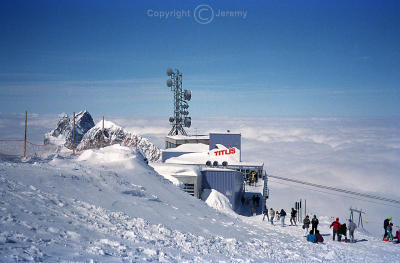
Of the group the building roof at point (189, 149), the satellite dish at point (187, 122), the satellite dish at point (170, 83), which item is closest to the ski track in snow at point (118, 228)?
the building roof at point (189, 149)

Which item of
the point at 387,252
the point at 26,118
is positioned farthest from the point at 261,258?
the point at 26,118

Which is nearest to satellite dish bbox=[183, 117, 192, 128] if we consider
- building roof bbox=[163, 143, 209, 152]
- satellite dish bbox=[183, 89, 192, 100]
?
satellite dish bbox=[183, 89, 192, 100]

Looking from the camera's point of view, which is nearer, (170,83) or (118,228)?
(118,228)

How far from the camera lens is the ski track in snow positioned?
7.73m

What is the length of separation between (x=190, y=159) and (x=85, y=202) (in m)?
31.2

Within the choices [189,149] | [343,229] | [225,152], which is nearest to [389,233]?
[343,229]

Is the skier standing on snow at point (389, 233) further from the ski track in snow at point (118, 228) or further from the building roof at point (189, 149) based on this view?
the building roof at point (189, 149)

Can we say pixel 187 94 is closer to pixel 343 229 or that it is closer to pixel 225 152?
pixel 225 152

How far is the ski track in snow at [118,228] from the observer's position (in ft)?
25.4

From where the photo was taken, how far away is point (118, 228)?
32.7ft

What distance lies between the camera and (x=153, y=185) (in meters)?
16.7

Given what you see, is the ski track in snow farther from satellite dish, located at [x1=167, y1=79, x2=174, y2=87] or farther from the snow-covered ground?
satellite dish, located at [x1=167, y1=79, x2=174, y2=87]

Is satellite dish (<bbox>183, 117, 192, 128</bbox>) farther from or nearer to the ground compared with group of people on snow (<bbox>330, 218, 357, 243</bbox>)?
farther from the ground

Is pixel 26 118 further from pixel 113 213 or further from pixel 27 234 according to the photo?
pixel 27 234
